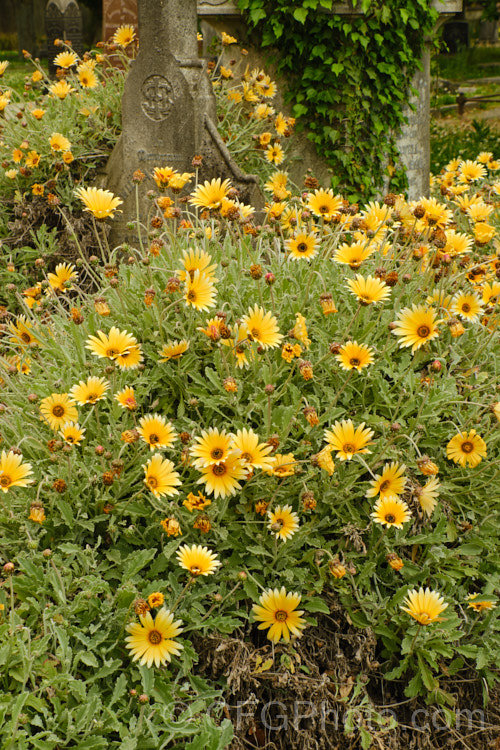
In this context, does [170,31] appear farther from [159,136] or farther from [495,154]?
[495,154]

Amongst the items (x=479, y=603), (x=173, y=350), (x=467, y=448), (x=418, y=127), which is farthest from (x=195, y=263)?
(x=418, y=127)

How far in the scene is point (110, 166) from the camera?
4.96m

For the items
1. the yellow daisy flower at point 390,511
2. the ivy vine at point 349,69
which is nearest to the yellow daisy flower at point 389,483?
the yellow daisy flower at point 390,511

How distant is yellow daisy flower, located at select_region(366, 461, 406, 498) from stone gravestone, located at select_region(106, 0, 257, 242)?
9.77 feet

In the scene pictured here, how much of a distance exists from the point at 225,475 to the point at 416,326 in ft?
2.51

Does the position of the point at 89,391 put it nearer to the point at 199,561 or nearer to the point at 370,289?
the point at 199,561

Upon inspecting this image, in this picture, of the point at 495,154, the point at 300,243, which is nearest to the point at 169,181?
the point at 300,243

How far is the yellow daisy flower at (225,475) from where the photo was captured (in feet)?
6.08

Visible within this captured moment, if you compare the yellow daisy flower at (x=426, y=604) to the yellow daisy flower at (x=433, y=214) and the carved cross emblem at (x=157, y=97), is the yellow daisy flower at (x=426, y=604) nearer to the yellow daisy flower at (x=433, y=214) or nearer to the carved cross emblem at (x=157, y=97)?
the yellow daisy flower at (x=433, y=214)

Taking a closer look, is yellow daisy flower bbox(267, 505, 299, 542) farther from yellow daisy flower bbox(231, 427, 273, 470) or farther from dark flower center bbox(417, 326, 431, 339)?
dark flower center bbox(417, 326, 431, 339)

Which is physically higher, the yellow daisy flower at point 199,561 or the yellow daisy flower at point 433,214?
the yellow daisy flower at point 433,214

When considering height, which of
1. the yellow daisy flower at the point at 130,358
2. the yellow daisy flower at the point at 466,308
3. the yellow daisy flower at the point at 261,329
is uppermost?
the yellow daisy flower at the point at 466,308

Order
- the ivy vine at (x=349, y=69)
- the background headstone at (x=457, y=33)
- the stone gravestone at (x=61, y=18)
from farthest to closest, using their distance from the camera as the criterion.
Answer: the background headstone at (x=457, y=33) < the stone gravestone at (x=61, y=18) < the ivy vine at (x=349, y=69)

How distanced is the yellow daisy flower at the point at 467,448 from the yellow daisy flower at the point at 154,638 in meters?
0.91
